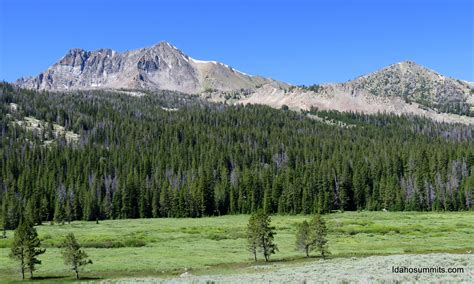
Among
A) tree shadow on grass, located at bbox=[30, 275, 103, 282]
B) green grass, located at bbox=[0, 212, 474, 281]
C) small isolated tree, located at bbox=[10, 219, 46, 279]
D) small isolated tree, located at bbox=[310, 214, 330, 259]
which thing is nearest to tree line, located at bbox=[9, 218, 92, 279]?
small isolated tree, located at bbox=[10, 219, 46, 279]

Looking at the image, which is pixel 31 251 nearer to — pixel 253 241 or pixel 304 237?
pixel 253 241

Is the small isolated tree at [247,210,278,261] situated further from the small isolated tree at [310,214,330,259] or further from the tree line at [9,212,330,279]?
the small isolated tree at [310,214,330,259]

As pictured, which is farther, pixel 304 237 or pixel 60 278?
pixel 304 237

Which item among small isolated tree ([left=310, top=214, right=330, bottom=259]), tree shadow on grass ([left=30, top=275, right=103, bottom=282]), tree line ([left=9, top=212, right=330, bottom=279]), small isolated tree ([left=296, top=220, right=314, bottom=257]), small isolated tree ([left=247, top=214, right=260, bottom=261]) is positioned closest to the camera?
tree shadow on grass ([left=30, top=275, right=103, bottom=282])

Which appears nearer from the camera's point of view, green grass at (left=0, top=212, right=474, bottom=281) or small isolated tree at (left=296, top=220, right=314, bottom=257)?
green grass at (left=0, top=212, right=474, bottom=281)

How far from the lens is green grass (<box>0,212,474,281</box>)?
63.5 m

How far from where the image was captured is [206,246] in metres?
84.2

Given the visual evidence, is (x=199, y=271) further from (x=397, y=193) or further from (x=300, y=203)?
(x=397, y=193)

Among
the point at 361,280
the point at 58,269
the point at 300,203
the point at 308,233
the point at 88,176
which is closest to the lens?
the point at 361,280

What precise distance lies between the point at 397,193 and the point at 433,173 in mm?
20457

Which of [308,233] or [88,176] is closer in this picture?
[308,233]

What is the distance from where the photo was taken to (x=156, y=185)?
176875 millimetres

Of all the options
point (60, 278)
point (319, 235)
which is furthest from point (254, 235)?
point (60, 278)

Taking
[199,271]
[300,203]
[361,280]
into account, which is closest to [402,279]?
[361,280]
